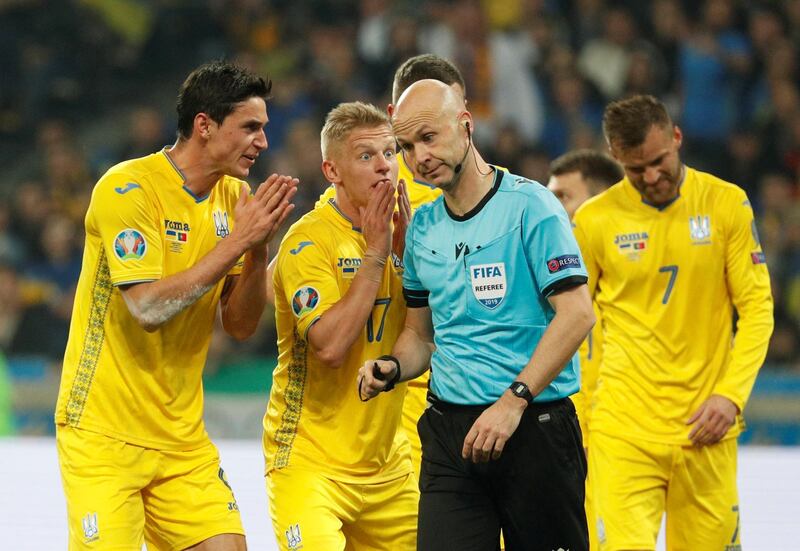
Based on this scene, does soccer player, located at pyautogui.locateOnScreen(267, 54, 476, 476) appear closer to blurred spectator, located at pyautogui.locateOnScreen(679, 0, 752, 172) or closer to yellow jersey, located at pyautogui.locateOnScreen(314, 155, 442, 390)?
yellow jersey, located at pyautogui.locateOnScreen(314, 155, 442, 390)

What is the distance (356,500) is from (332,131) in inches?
50.9

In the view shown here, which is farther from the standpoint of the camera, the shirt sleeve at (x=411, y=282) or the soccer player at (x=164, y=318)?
the soccer player at (x=164, y=318)

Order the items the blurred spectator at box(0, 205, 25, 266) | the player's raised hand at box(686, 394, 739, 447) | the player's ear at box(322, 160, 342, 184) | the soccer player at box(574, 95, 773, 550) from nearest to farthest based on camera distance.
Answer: the player's ear at box(322, 160, 342, 184), the player's raised hand at box(686, 394, 739, 447), the soccer player at box(574, 95, 773, 550), the blurred spectator at box(0, 205, 25, 266)

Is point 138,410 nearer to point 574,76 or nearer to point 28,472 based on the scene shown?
point 28,472

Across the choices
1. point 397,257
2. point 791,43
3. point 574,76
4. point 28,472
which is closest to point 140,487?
point 397,257

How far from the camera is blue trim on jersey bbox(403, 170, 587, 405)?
3.64 metres

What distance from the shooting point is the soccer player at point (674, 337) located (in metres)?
5.02

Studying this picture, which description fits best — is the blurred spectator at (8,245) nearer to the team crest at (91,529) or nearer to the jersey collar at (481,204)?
the team crest at (91,529)

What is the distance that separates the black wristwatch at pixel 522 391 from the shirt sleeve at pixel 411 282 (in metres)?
0.64

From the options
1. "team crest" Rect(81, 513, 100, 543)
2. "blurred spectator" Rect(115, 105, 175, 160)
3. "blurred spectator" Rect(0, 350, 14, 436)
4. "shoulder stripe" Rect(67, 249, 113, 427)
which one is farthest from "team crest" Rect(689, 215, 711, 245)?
"blurred spectator" Rect(115, 105, 175, 160)

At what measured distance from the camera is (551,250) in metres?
3.60

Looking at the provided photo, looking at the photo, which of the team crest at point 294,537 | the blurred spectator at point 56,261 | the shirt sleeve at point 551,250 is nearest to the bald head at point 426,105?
the shirt sleeve at point 551,250

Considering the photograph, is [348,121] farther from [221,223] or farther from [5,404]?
[5,404]

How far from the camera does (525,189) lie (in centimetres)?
→ 372
